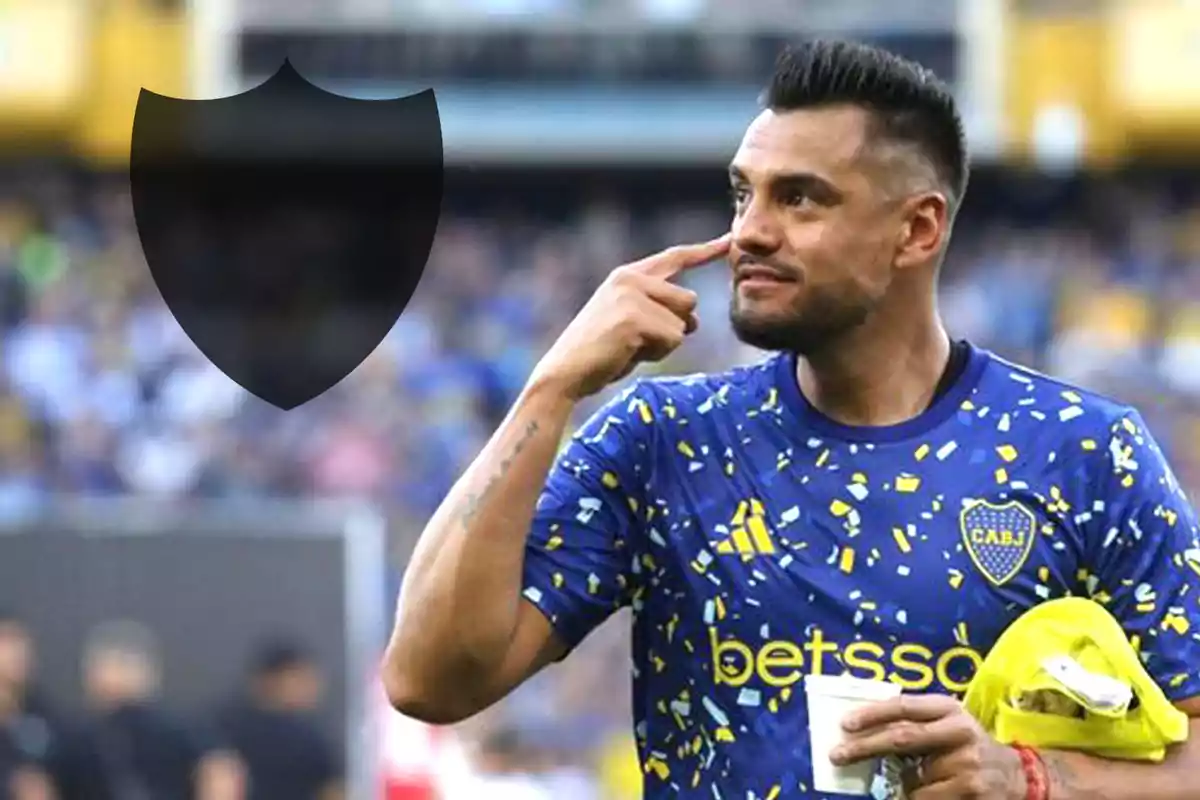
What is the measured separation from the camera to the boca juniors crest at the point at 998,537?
306 cm

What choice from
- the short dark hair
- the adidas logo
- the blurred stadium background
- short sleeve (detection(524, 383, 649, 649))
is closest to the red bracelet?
the adidas logo

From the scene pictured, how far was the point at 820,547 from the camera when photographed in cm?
311

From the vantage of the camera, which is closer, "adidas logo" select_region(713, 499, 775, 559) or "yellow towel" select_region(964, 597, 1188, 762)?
"yellow towel" select_region(964, 597, 1188, 762)

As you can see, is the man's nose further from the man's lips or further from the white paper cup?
the white paper cup

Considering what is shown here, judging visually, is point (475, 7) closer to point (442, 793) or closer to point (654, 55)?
point (654, 55)

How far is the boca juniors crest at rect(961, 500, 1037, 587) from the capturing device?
306cm

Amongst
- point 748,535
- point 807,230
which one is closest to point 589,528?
point 748,535

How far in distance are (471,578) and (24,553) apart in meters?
6.95

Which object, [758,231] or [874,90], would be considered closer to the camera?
[758,231]

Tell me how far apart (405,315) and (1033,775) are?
46.9 feet

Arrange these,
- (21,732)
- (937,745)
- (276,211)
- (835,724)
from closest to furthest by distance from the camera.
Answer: (937,745) → (835,724) → (276,211) → (21,732)

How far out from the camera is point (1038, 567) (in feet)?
10.1

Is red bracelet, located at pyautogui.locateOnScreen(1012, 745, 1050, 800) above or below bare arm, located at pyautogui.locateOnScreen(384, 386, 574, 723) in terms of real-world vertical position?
below

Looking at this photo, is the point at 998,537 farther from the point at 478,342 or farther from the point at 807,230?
the point at 478,342
